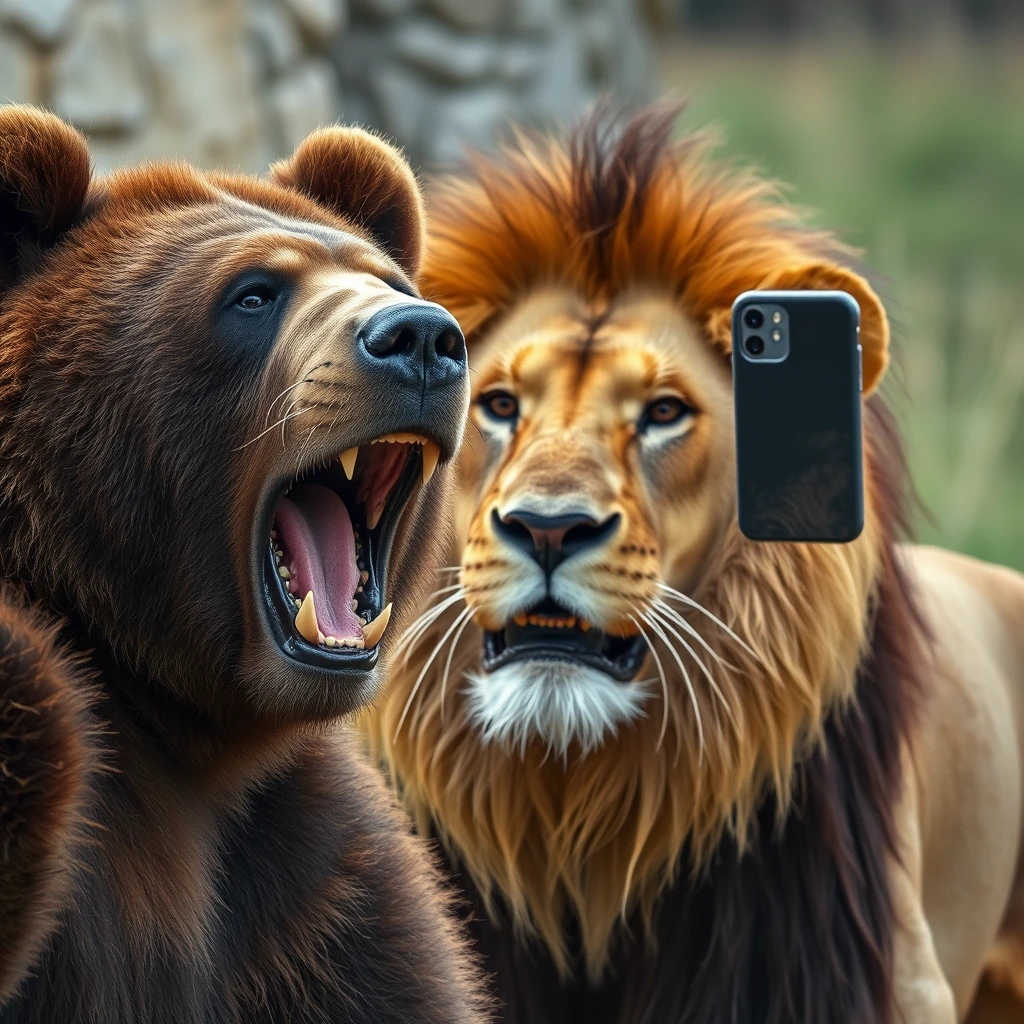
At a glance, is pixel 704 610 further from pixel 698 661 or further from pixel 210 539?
pixel 210 539

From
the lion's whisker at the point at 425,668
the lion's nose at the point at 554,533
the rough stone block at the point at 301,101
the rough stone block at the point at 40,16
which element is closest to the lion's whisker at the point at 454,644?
the lion's whisker at the point at 425,668

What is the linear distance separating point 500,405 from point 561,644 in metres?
0.34

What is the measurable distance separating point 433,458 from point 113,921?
0.51 m

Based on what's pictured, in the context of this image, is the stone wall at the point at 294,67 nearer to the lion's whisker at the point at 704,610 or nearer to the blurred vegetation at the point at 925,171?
the blurred vegetation at the point at 925,171

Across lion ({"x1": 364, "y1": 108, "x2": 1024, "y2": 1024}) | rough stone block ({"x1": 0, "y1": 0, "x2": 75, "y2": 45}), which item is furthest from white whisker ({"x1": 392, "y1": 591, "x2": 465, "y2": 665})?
rough stone block ({"x1": 0, "y1": 0, "x2": 75, "y2": 45})

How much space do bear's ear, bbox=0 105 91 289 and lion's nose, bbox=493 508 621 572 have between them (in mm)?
638

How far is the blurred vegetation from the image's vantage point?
8.66m

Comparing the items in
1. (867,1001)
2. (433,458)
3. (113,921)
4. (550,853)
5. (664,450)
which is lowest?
(867,1001)

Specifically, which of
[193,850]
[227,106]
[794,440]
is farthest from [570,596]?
[227,106]

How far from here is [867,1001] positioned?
2156 millimetres

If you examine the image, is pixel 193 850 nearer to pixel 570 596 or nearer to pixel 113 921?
pixel 113 921

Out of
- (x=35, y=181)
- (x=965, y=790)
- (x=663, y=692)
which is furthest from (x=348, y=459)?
(x=965, y=790)

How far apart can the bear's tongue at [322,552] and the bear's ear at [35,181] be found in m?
0.33

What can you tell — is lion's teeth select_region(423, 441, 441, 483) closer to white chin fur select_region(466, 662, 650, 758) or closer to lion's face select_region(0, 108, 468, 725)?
lion's face select_region(0, 108, 468, 725)
